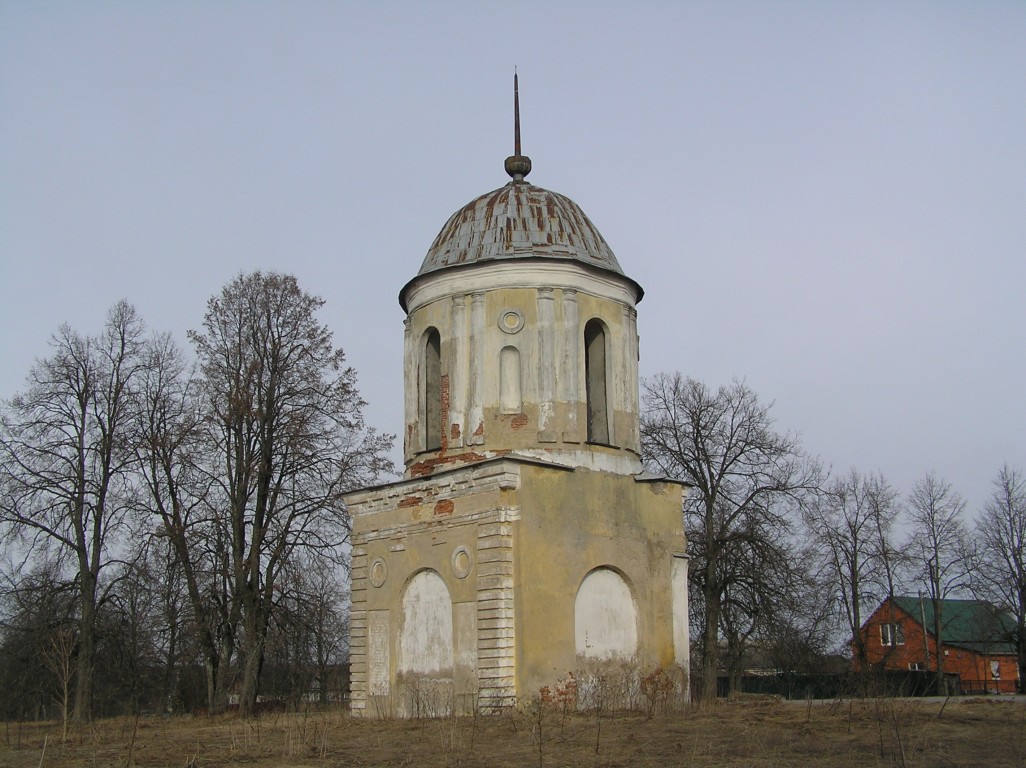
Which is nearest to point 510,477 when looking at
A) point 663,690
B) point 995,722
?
point 663,690

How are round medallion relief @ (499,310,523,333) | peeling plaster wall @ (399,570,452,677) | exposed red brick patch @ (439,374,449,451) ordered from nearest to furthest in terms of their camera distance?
peeling plaster wall @ (399,570,452,677), round medallion relief @ (499,310,523,333), exposed red brick patch @ (439,374,449,451)

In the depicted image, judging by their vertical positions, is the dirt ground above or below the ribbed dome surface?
below

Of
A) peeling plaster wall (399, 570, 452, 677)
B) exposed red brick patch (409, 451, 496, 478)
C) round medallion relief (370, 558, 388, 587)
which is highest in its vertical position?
exposed red brick patch (409, 451, 496, 478)

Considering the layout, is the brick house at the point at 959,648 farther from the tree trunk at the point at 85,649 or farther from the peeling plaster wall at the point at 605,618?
the tree trunk at the point at 85,649

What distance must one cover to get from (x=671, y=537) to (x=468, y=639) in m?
4.37

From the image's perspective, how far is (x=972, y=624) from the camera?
50.6 m

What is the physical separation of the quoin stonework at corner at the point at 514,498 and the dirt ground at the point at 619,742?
1.43 metres

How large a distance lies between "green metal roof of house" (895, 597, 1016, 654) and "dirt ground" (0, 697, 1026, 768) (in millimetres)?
24867

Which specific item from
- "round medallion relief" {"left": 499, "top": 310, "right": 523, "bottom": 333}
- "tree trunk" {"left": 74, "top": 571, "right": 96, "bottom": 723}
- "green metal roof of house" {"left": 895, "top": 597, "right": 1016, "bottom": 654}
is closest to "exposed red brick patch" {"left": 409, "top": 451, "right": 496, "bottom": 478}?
"round medallion relief" {"left": 499, "top": 310, "right": 523, "bottom": 333}

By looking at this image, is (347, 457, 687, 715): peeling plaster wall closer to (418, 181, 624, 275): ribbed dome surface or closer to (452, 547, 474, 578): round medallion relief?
(452, 547, 474, 578): round medallion relief

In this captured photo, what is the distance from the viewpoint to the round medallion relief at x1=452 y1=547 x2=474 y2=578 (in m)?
17.6

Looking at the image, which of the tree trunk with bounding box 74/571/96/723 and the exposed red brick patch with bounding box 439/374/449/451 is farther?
the tree trunk with bounding box 74/571/96/723

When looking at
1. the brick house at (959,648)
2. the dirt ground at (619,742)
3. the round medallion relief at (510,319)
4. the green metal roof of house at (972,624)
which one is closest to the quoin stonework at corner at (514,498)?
the round medallion relief at (510,319)

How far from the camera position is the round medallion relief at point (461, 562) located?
17.6m
